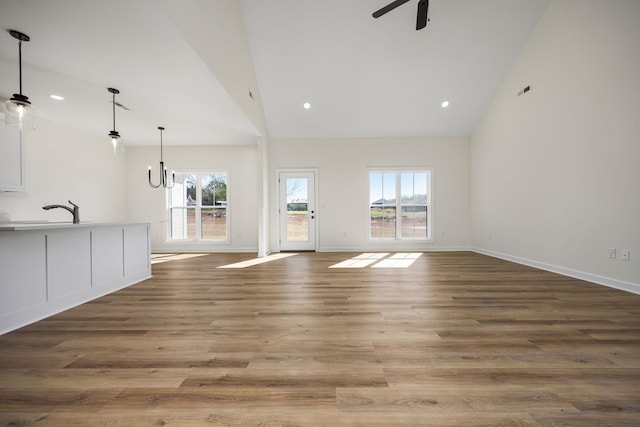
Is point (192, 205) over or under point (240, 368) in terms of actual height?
over

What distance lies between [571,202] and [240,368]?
16.4 feet

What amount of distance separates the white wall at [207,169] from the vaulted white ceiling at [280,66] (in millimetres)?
494

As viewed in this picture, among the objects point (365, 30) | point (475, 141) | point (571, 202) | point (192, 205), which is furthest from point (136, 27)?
point (475, 141)

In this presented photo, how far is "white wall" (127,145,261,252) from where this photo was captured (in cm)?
707

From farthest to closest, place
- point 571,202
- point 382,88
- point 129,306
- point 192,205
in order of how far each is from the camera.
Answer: point 192,205 < point 382,88 < point 571,202 < point 129,306

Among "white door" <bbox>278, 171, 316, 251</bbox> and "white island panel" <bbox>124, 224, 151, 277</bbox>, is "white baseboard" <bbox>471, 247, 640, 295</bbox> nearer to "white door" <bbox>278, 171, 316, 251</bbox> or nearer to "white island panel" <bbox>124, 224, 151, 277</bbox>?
"white door" <bbox>278, 171, 316, 251</bbox>

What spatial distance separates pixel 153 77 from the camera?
3457 mm

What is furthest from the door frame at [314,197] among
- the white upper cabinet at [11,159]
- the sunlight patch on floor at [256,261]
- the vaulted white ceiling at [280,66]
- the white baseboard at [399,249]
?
the white upper cabinet at [11,159]

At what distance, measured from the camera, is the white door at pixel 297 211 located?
7.11 meters

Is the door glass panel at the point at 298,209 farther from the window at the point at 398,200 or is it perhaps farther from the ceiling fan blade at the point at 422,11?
the ceiling fan blade at the point at 422,11

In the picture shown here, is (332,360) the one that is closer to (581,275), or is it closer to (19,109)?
(19,109)

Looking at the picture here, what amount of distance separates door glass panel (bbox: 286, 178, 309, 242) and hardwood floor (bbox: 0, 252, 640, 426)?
3.81 meters

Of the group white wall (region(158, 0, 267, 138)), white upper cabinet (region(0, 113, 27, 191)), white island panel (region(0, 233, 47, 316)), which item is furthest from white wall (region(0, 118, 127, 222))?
white wall (region(158, 0, 267, 138))

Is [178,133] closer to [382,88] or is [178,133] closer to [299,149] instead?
[299,149]
